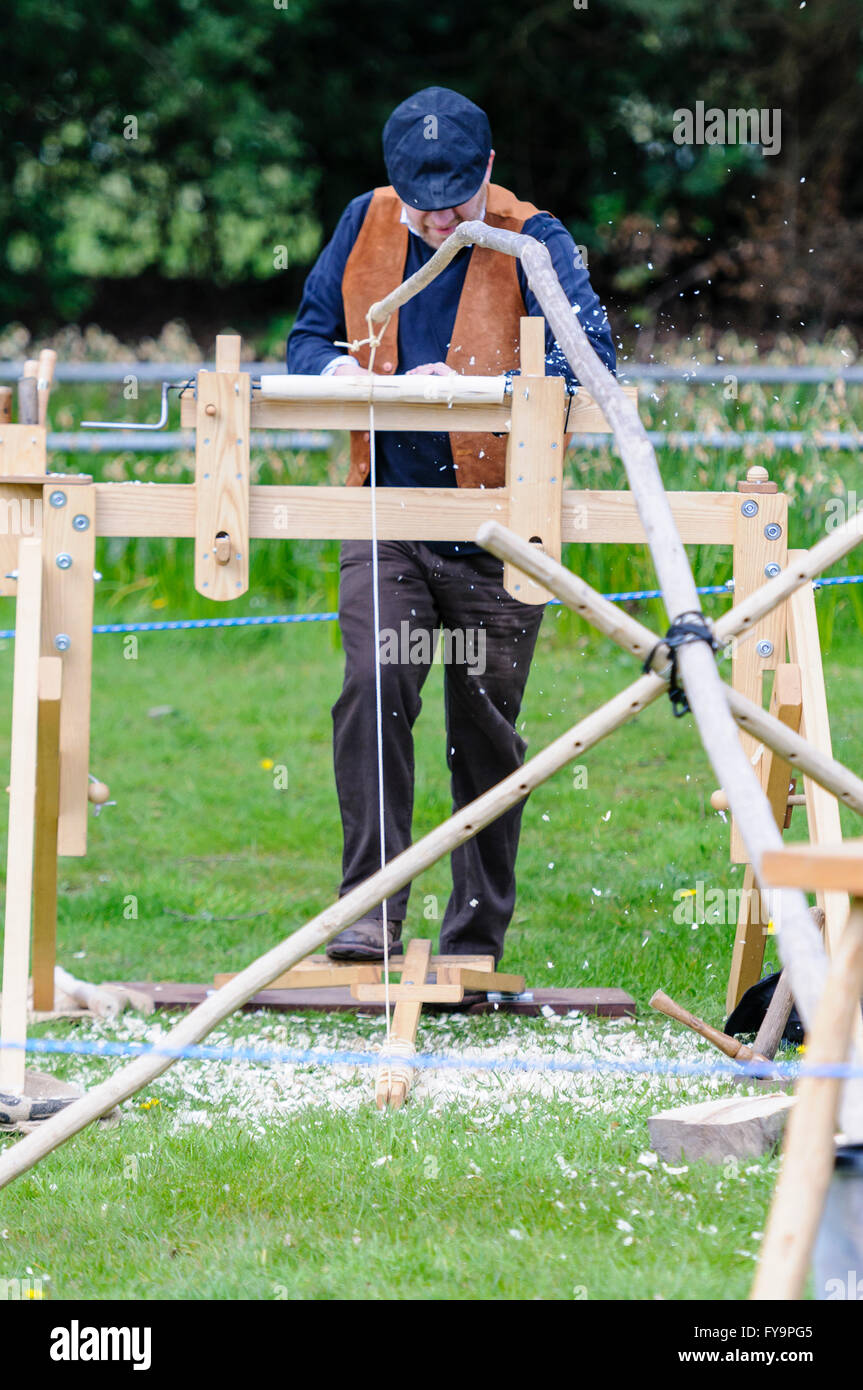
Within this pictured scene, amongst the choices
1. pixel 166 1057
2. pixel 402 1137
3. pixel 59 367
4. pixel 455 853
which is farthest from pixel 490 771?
pixel 59 367

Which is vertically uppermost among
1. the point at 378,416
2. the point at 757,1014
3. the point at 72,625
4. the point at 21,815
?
the point at 378,416

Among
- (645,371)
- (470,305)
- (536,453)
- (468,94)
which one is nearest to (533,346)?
(536,453)

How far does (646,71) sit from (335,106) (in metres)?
2.69

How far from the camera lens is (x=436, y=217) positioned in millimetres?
3693

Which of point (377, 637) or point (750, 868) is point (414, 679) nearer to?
point (377, 637)

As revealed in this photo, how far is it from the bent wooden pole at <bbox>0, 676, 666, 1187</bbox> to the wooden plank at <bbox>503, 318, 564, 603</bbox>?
29.1 inches

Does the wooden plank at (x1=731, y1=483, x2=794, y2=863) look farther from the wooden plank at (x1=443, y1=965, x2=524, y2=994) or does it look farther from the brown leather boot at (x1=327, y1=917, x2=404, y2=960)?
the brown leather boot at (x1=327, y1=917, x2=404, y2=960)

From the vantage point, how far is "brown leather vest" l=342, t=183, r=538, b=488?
12.5 feet

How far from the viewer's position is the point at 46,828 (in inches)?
144

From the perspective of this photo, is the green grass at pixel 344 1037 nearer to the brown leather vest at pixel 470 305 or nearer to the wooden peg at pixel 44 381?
the brown leather vest at pixel 470 305

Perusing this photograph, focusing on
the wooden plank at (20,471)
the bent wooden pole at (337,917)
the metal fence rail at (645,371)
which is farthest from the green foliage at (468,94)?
the bent wooden pole at (337,917)

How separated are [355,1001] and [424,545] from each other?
1225 mm

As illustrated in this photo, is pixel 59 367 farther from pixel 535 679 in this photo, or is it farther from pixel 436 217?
pixel 436 217

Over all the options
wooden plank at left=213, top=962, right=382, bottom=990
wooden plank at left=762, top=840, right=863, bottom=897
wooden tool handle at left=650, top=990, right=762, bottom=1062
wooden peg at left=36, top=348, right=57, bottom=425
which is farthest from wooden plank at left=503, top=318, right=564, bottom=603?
wooden plank at left=762, top=840, right=863, bottom=897
